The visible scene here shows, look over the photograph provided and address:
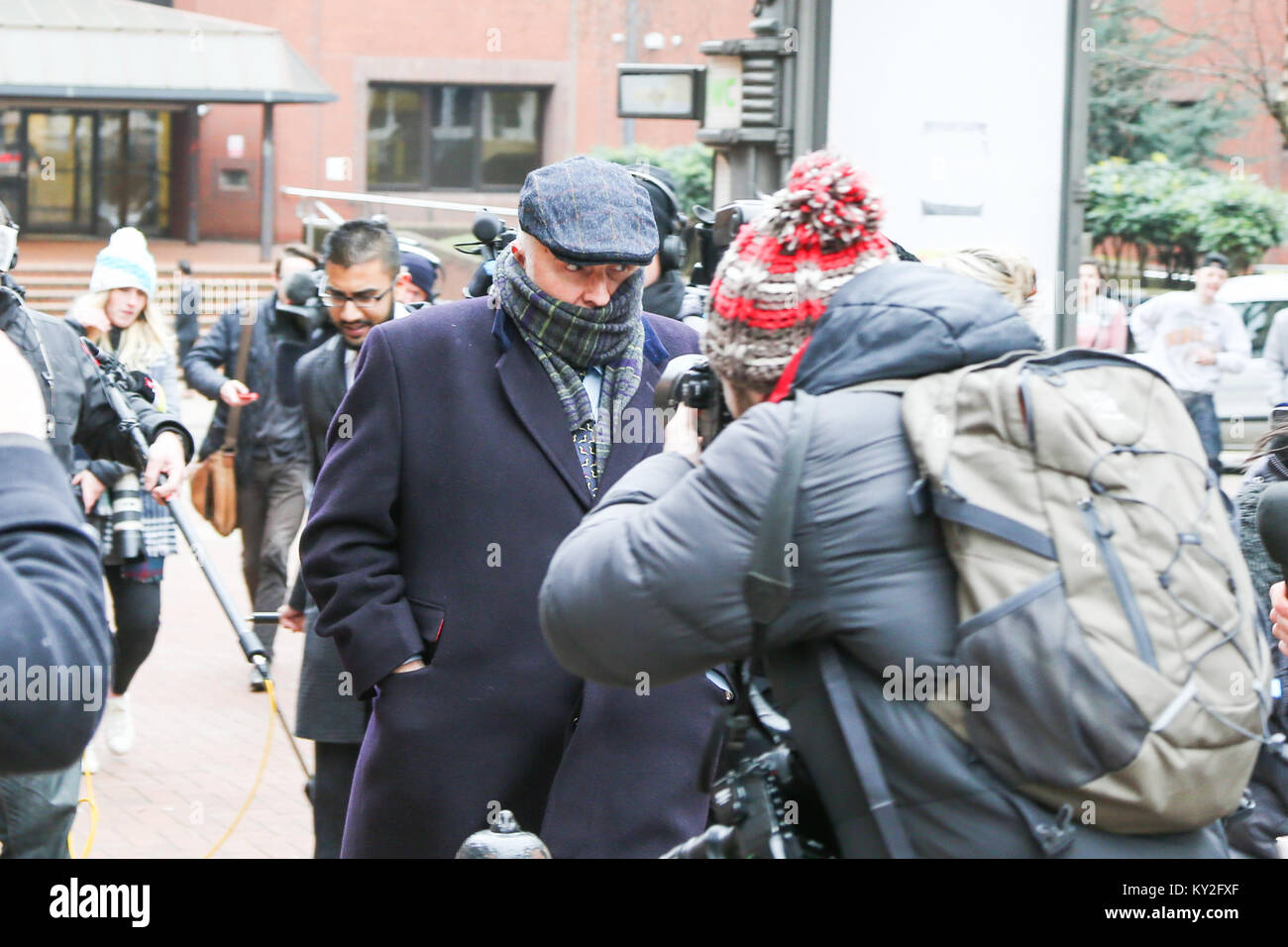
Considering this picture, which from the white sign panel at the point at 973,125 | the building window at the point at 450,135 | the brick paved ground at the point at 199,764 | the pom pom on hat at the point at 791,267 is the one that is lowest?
the brick paved ground at the point at 199,764

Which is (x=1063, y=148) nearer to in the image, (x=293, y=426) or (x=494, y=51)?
(x=293, y=426)

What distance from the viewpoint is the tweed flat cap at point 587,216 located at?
128 inches

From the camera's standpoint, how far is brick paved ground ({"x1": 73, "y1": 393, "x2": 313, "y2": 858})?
5.89 m

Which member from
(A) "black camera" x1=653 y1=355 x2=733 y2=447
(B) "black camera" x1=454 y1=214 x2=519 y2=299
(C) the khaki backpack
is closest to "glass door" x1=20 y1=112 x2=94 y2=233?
(B) "black camera" x1=454 y1=214 x2=519 y2=299

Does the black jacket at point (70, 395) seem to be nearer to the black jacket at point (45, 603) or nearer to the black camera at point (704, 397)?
the black camera at point (704, 397)

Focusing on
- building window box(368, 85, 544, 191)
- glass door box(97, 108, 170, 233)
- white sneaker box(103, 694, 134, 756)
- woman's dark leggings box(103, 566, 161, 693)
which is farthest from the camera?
building window box(368, 85, 544, 191)

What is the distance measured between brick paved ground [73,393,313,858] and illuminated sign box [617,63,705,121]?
3857 mm

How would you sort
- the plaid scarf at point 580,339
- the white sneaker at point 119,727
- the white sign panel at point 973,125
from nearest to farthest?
the plaid scarf at point 580,339 < the white sneaker at point 119,727 < the white sign panel at point 973,125

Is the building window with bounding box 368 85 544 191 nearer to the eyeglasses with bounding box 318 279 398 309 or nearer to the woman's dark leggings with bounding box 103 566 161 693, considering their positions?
the woman's dark leggings with bounding box 103 566 161 693

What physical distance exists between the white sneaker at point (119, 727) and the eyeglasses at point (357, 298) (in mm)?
2555

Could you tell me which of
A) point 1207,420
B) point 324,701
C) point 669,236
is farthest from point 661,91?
point 324,701

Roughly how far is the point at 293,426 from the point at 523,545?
486cm

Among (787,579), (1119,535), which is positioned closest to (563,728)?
(787,579)

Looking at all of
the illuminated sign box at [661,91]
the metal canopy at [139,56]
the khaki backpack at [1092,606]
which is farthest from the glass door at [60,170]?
the khaki backpack at [1092,606]
